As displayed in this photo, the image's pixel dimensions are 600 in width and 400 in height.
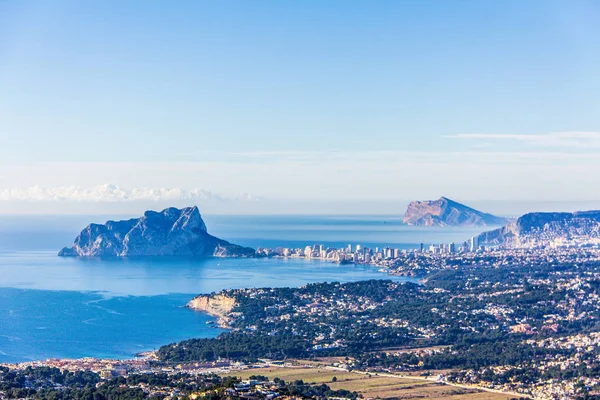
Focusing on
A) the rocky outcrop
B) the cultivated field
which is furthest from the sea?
the cultivated field

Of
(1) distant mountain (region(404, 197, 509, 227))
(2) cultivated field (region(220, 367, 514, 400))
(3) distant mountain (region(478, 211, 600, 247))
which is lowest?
(2) cultivated field (region(220, 367, 514, 400))

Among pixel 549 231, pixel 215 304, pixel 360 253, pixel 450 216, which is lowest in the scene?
pixel 215 304

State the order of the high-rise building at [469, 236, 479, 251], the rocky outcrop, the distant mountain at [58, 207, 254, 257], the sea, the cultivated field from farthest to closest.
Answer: the high-rise building at [469, 236, 479, 251], the distant mountain at [58, 207, 254, 257], the rocky outcrop, the sea, the cultivated field

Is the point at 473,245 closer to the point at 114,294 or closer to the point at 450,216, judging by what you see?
the point at 114,294

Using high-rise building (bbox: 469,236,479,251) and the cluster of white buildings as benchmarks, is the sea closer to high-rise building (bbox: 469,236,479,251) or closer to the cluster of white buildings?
the cluster of white buildings

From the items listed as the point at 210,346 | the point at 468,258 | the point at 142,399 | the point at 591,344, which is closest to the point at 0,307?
the point at 210,346

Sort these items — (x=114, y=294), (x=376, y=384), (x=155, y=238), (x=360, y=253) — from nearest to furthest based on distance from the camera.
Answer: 1. (x=376, y=384)
2. (x=114, y=294)
3. (x=360, y=253)
4. (x=155, y=238)

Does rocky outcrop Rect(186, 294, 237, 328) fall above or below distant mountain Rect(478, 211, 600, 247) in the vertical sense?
below

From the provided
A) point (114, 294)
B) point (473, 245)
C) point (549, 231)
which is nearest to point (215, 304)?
point (114, 294)
